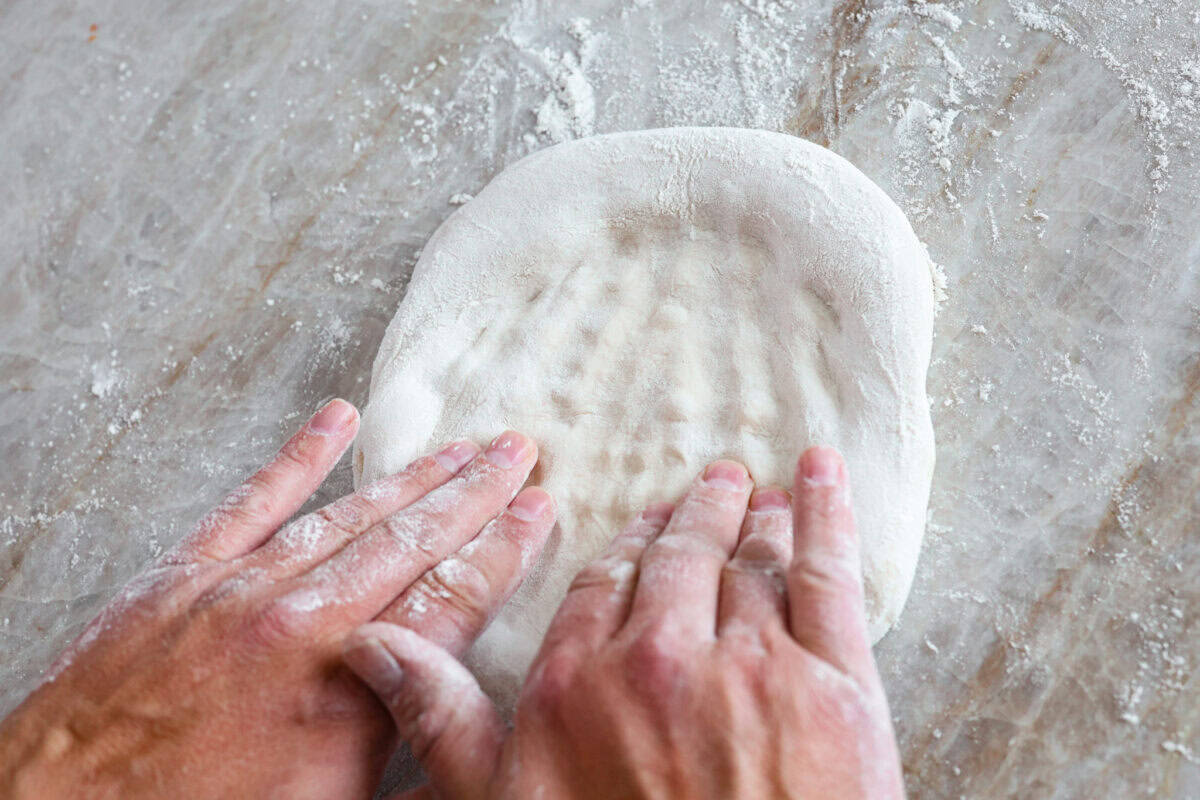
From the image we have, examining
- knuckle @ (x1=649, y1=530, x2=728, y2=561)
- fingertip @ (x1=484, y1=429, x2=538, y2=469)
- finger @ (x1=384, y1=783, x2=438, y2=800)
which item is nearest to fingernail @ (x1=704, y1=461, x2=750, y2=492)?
knuckle @ (x1=649, y1=530, x2=728, y2=561)

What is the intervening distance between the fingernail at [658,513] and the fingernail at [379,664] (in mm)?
338

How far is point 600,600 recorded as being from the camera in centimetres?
87

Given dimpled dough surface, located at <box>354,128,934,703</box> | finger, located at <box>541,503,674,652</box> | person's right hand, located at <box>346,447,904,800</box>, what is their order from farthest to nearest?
dimpled dough surface, located at <box>354,128,934,703</box> → finger, located at <box>541,503,674,652</box> → person's right hand, located at <box>346,447,904,800</box>

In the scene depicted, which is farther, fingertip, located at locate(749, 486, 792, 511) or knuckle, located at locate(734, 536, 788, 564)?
fingertip, located at locate(749, 486, 792, 511)

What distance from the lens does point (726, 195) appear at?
1.19m

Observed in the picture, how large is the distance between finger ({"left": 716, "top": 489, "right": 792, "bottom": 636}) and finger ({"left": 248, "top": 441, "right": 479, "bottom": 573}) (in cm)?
39

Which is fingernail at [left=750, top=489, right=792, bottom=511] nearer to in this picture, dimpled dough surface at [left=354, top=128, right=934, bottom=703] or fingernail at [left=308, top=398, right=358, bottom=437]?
dimpled dough surface at [left=354, top=128, right=934, bottom=703]

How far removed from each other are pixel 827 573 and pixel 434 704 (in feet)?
1.31

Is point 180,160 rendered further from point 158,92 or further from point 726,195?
point 726,195

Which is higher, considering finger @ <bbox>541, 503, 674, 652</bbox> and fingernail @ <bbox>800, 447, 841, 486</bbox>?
fingernail @ <bbox>800, 447, 841, 486</bbox>

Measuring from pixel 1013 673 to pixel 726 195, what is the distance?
757 mm

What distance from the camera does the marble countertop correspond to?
1.16 meters

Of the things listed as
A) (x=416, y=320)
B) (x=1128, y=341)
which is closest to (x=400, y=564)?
(x=416, y=320)

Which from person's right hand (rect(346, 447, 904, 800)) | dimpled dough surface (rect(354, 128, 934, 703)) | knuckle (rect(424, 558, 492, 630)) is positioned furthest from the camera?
dimpled dough surface (rect(354, 128, 934, 703))
